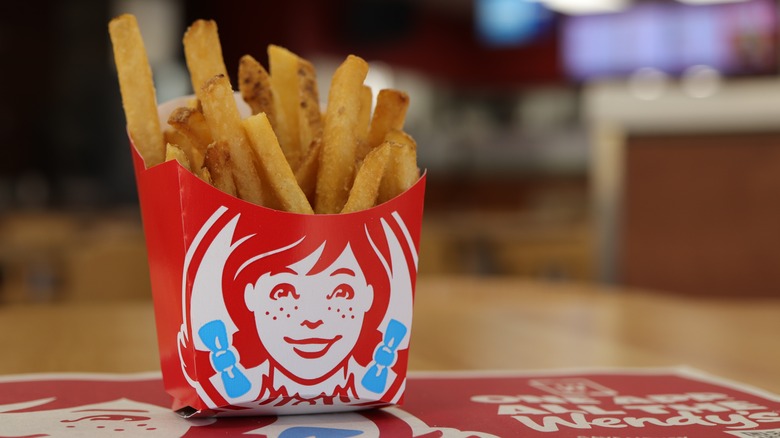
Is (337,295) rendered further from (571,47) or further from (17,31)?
(571,47)

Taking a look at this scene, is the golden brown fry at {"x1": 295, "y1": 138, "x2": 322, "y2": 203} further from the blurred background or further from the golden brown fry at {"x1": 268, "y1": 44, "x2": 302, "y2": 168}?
the blurred background

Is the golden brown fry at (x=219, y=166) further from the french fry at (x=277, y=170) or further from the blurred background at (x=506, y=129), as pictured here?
the blurred background at (x=506, y=129)

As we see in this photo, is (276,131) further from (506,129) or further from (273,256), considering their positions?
(506,129)

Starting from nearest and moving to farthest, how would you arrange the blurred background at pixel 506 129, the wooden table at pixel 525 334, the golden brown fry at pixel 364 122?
the golden brown fry at pixel 364 122 → the wooden table at pixel 525 334 → the blurred background at pixel 506 129

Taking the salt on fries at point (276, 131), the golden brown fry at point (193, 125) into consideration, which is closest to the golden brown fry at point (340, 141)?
the salt on fries at point (276, 131)

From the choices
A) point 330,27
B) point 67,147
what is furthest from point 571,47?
point 67,147

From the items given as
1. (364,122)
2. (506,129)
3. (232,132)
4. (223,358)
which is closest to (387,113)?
(364,122)

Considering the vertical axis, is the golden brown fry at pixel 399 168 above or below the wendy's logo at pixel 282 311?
above

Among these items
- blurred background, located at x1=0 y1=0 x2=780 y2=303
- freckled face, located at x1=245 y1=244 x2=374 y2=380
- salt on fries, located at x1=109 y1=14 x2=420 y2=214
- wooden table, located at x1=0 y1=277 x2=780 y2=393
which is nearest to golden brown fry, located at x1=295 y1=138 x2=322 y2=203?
salt on fries, located at x1=109 y1=14 x2=420 y2=214
